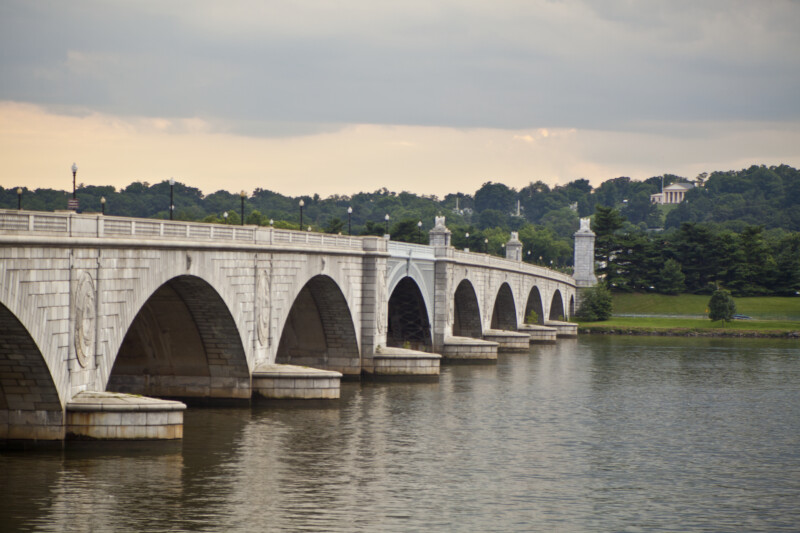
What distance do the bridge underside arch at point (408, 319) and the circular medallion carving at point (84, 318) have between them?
141ft

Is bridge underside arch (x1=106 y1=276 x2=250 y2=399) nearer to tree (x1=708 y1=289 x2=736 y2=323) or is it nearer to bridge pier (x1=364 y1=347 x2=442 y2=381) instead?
bridge pier (x1=364 y1=347 x2=442 y2=381)

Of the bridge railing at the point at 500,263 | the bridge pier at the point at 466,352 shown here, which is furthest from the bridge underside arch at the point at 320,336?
the bridge railing at the point at 500,263

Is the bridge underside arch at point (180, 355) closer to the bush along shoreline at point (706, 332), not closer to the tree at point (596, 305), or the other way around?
the bush along shoreline at point (706, 332)

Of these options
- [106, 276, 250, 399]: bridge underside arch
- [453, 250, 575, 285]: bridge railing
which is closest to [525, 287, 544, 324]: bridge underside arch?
[453, 250, 575, 285]: bridge railing

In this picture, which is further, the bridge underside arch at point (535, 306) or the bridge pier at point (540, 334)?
the bridge underside arch at point (535, 306)

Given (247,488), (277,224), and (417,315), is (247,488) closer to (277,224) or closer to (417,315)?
(417,315)

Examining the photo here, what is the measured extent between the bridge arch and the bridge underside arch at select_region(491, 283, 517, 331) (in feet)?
36.3

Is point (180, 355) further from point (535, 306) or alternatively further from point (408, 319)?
point (535, 306)

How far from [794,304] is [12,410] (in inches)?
4917

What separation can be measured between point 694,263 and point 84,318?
428 ft

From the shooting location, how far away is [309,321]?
2488 inches

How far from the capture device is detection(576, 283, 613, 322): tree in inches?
5242

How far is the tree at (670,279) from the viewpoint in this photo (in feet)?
495

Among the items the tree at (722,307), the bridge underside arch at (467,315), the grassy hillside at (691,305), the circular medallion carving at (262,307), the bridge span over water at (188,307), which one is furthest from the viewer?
the grassy hillside at (691,305)
